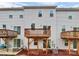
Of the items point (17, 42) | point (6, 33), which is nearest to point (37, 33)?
point (17, 42)

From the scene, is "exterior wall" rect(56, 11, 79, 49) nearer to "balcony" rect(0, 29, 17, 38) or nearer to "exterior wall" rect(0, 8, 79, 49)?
"exterior wall" rect(0, 8, 79, 49)

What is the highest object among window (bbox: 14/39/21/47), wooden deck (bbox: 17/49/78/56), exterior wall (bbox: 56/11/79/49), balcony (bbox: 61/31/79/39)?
exterior wall (bbox: 56/11/79/49)

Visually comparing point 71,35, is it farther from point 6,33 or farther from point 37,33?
point 6,33

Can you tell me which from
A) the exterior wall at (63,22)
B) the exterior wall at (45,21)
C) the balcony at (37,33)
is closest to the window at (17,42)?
the exterior wall at (45,21)

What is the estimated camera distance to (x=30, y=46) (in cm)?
230

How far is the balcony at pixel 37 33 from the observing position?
228 centimetres

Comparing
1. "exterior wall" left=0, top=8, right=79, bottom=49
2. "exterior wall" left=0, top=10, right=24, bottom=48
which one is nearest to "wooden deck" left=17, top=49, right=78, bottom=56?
"exterior wall" left=0, top=8, right=79, bottom=49

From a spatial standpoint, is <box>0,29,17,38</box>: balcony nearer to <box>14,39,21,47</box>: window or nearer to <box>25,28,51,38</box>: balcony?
<box>14,39,21,47</box>: window

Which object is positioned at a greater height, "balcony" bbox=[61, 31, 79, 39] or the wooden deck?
"balcony" bbox=[61, 31, 79, 39]

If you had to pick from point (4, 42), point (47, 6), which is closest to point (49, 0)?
point (47, 6)

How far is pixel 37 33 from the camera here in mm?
2275

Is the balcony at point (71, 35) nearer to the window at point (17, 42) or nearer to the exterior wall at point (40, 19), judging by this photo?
the exterior wall at point (40, 19)

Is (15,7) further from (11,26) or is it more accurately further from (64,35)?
(64,35)

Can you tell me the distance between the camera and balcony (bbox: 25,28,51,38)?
7.47 ft
